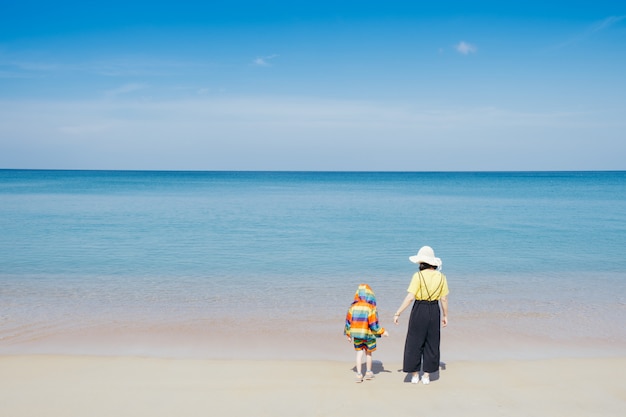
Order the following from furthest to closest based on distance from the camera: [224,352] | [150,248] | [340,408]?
[150,248], [224,352], [340,408]

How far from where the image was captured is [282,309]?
10.1 m

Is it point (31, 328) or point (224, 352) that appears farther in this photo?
point (31, 328)

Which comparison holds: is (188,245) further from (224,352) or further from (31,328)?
(224,352)

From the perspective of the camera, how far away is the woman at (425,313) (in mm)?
6188

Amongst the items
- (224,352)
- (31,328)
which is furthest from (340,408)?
(31,328)

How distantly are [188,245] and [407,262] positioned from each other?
7.58 metres

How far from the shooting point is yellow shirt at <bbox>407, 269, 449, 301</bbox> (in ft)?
20.3

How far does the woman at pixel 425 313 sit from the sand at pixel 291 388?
0.27 meters

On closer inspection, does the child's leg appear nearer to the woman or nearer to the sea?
the woman

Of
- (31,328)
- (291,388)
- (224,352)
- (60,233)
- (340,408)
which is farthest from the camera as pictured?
(60,233)

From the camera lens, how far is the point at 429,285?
6191 millimetres

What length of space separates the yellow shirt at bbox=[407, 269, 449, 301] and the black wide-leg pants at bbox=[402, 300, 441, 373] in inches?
4.7

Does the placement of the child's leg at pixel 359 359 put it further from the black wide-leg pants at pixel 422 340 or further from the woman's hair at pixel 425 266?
the woman's hair at pixel 425 266

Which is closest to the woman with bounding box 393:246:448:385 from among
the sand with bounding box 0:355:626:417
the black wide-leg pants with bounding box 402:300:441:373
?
the black wide-leg pants with bounding box 402:300:441:373
